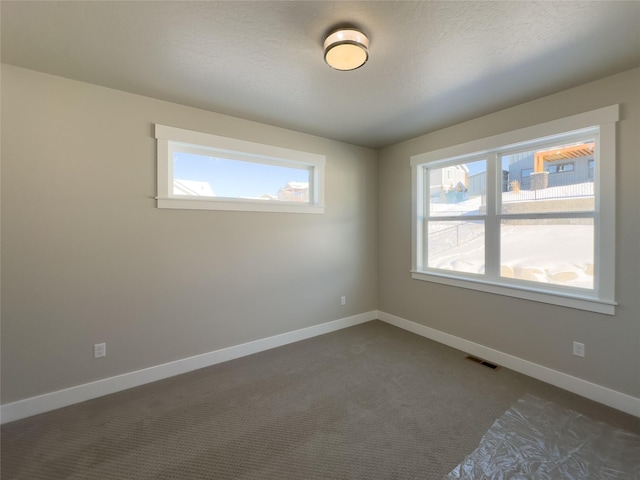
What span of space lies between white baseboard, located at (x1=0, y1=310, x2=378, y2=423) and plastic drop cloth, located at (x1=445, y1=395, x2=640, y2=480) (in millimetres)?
2097

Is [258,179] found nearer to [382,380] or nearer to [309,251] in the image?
[309,251]

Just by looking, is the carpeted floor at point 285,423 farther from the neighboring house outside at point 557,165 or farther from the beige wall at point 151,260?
the neighboring house outside at point 557,165

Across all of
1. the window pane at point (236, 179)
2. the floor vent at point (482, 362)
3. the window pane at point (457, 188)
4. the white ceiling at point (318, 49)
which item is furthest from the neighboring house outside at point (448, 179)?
the floor vent at point (482, 362)

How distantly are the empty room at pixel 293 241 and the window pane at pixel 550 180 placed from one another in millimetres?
19

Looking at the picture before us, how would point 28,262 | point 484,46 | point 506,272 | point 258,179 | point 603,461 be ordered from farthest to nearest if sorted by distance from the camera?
point 258,179 → point 506,272 → point 28,262 → point 484,46 → point 603,461

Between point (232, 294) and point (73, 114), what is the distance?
2052mm

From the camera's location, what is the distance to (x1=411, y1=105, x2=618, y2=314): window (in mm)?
2197

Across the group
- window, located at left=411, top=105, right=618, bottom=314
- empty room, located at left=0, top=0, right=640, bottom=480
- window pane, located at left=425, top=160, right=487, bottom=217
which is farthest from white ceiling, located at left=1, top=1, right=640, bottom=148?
window pane, located at left=425, top=160, right=487, bottom=217

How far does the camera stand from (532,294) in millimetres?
2561

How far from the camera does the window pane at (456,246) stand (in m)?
3.09

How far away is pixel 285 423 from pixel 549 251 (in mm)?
2771

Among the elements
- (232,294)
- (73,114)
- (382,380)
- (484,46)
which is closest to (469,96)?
(484,46)

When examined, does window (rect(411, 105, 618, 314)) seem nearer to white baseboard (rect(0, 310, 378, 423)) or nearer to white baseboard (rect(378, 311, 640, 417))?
white baseboard (rect(378, 311, 640, 417))

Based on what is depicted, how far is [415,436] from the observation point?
1832 mm
